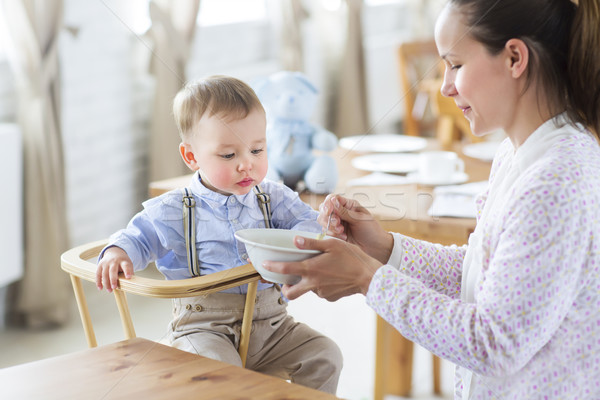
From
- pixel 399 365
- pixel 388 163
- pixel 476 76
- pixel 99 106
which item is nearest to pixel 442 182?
pixel 388 163

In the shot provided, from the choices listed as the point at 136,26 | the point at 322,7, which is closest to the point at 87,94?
the point at 136,26

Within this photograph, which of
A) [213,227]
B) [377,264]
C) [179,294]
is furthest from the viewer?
[213,227]

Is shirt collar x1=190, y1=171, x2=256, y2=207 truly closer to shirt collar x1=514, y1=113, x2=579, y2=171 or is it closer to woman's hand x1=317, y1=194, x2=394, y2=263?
woman's hand x1=317, y1=194, x2=394, y2=263

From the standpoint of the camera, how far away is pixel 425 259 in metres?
0.98

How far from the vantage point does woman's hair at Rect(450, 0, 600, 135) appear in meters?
0.76

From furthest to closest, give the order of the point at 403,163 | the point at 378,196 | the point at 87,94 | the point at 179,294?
the point at 87,94 → the point at 403,163 → the point at 378,196 → the point at 179,294

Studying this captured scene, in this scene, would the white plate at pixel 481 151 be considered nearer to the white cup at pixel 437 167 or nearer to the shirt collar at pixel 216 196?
the white cup at pixel 437 167

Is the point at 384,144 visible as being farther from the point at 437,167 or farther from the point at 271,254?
the point at 271,254

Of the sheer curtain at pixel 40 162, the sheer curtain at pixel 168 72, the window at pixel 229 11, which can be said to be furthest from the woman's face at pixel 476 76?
the window at pixel 229 11

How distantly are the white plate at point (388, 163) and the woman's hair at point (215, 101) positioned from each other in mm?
684

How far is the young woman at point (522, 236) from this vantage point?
70 cm

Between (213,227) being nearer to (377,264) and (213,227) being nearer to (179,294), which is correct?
(179,294)

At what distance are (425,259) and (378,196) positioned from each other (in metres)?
0.52

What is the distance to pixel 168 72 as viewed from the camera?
2.41 metres
